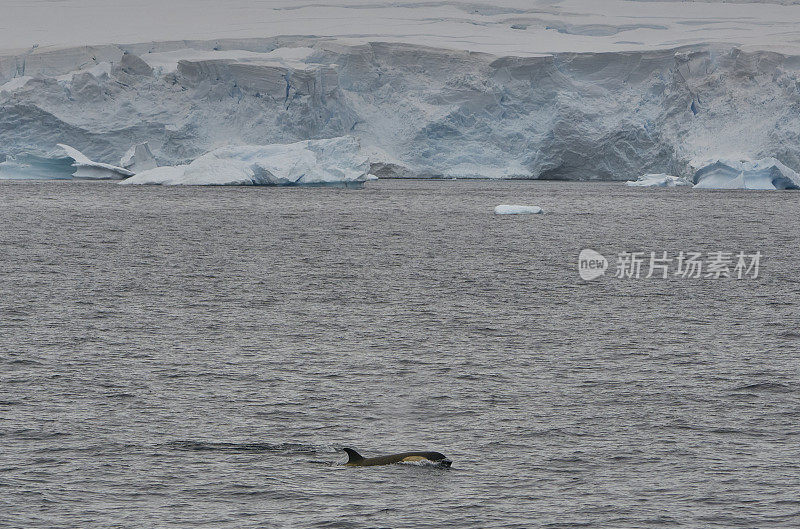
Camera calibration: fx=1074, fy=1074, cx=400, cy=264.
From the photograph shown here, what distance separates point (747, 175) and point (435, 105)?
19.1m

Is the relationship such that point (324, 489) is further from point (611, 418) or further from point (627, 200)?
point (627, 200)

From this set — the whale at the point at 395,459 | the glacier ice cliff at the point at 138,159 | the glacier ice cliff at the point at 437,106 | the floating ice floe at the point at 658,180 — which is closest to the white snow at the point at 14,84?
the glacier ice cliff at the point at 437,106

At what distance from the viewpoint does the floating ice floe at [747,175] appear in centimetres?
5738

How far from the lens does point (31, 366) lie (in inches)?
528

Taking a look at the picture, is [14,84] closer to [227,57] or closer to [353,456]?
[227,57]

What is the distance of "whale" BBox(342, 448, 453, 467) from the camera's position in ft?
31.1

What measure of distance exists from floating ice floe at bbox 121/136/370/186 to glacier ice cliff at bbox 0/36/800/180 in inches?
235

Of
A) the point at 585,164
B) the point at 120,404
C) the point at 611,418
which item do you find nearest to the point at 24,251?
the point at 120,404

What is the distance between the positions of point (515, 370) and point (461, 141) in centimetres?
5373

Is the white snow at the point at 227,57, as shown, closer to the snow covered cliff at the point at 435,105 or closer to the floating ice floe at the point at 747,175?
the snow covered cliff at the point at 435,105

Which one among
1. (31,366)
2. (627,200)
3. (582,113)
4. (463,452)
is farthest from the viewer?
(582,113)

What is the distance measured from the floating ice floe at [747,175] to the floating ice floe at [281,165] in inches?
800

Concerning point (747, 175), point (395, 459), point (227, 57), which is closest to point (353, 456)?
point (395, 459)

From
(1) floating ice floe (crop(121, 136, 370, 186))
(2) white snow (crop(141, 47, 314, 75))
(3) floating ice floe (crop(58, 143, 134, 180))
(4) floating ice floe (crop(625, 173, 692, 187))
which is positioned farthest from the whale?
(4) floating ice floe (crop(625, 173, 692, 187))
